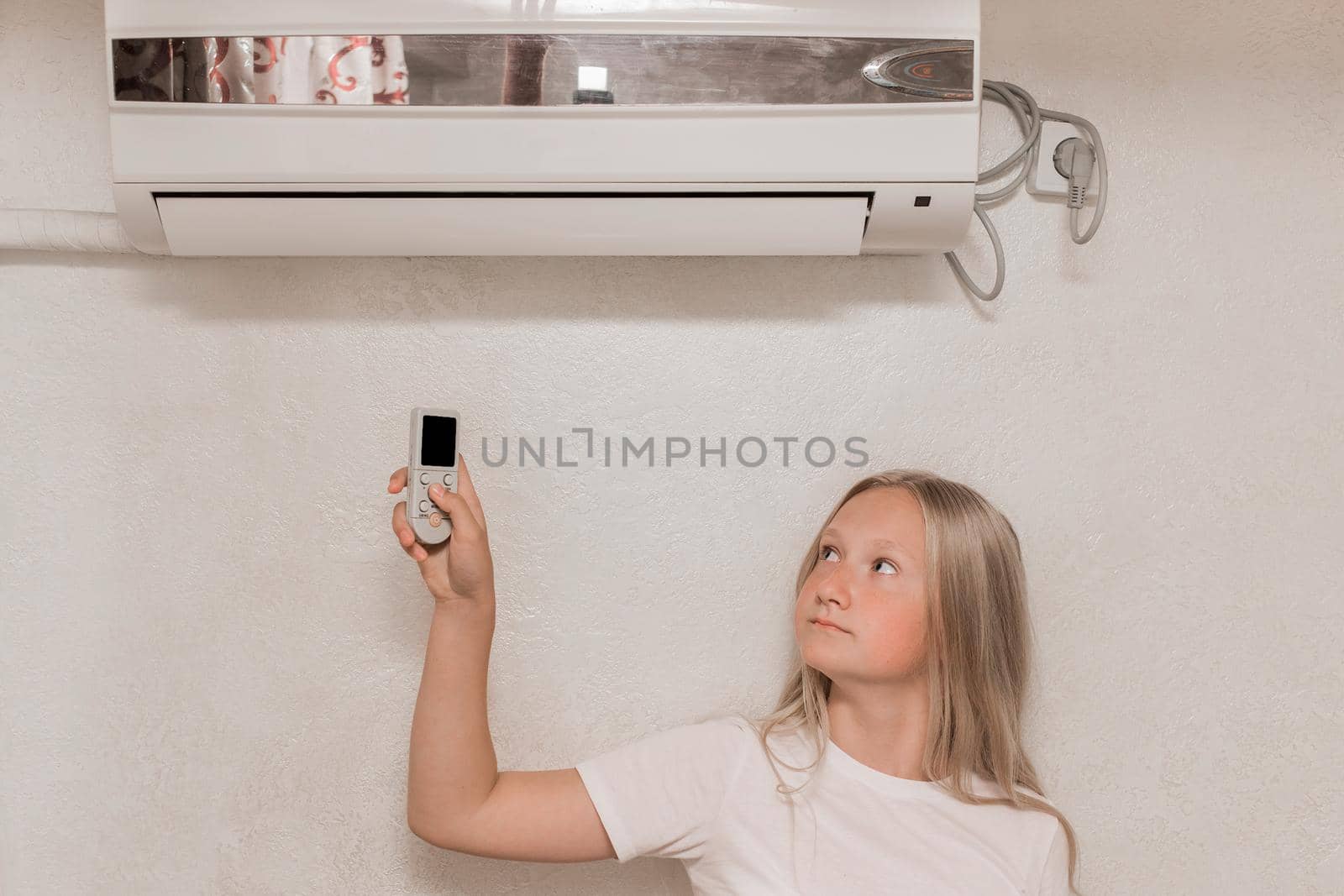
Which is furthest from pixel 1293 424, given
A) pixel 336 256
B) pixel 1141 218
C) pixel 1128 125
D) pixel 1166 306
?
pixel 336 256

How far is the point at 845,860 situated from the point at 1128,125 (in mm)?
999

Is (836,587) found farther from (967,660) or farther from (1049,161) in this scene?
(1049,161)

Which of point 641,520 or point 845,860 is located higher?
point 641,520

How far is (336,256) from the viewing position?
125 cm

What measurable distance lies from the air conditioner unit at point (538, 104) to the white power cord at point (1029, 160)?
0.18m

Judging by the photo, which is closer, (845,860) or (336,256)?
(845,860)

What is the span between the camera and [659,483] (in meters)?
1.27

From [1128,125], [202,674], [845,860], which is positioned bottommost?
[845,860]

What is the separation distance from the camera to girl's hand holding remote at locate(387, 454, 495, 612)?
1.03 m

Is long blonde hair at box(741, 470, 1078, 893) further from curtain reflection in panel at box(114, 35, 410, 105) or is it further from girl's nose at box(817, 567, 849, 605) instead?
curtain reflection in panel at box(114, 35, 410, 105)

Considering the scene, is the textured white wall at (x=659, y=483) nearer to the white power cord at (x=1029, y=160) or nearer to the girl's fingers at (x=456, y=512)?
the white power cord at (x=1029, y=160)

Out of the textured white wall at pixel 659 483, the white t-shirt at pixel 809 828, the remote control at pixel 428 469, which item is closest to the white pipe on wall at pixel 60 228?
the textured white wall at pixel 659 483

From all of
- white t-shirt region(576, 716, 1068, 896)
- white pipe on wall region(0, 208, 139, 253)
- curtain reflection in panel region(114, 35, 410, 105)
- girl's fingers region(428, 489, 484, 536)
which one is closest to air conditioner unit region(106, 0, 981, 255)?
curtain reflection in panel region(114, 35, 410, 105)

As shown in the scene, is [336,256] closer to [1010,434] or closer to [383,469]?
[383,469]
